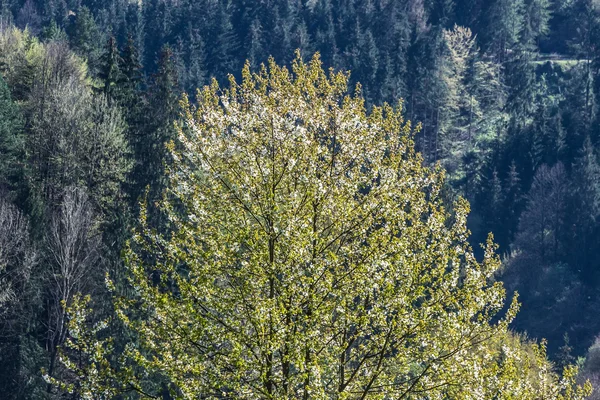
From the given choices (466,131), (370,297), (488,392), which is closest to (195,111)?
(370,297)

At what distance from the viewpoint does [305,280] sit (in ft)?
35.2

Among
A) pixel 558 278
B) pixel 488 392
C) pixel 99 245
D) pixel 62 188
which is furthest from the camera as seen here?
pixel 558 278

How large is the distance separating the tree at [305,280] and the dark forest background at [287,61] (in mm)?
2237

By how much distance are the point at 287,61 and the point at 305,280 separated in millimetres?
114096

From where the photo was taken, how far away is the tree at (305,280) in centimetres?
1087

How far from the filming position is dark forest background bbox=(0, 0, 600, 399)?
122ft

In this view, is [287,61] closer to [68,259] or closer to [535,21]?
[535,21]

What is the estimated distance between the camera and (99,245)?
39938 mm

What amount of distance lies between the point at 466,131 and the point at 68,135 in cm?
7104

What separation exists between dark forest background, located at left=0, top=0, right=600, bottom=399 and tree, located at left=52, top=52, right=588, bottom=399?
224 cm

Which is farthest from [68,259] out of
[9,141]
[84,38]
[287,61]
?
[287,61]

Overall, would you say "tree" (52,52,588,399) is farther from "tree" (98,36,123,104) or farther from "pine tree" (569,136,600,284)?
"pine tree" (569,136,600,284)

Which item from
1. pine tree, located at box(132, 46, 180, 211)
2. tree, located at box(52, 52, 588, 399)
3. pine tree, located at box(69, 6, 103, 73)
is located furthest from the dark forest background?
tree, located at box(52, 52, 588, 399)

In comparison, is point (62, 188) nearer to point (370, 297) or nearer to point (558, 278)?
point (370, 297)
